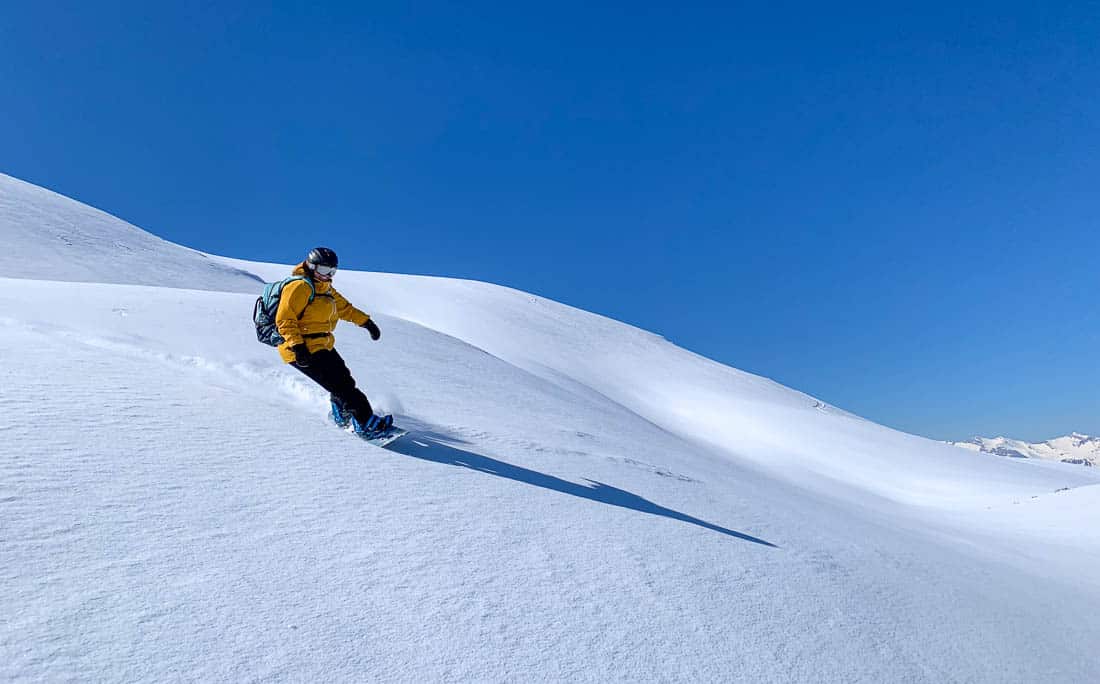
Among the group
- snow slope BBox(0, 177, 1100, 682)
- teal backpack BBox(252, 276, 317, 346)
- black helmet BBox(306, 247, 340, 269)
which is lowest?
snow slope BBox(0, 177, 1100, 682)

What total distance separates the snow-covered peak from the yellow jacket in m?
18.3

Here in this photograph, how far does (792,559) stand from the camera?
5281mm

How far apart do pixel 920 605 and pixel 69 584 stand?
19.0ft

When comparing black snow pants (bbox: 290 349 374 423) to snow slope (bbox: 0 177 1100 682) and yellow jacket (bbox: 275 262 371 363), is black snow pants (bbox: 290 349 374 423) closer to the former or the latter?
yellow jacket (bbox: 275 262 371 363)

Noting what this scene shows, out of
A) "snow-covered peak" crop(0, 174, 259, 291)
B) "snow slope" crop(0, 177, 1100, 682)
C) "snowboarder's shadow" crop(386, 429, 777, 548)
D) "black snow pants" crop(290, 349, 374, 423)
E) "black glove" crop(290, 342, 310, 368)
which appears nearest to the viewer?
"snow slope" crop(0, 177, 1100, 682)

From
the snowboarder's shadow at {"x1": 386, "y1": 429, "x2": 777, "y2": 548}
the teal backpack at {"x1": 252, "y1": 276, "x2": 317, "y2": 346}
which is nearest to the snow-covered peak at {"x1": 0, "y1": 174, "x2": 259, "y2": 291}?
the teal backpack at {"x1": 252, "y1": 276, "x2": 317, "y2": 346}

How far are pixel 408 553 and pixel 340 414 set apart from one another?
282 centimetres

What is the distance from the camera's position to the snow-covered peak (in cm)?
2103

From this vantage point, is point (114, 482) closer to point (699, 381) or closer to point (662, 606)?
point (662, 606)

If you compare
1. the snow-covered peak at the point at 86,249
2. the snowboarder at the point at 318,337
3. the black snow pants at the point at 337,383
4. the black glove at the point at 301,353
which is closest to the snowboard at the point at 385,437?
the snowboarder at the point at 318,337

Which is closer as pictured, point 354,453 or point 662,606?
point 662,606

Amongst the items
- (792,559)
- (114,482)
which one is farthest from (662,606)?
(114,482)

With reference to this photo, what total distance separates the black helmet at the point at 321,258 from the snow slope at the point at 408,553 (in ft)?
5.10

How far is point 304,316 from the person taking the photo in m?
5.98
